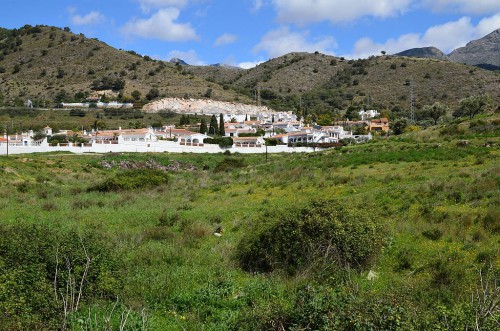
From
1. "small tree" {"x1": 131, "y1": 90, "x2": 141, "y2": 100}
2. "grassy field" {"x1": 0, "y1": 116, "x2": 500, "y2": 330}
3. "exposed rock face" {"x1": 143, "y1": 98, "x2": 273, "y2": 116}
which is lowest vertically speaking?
"grassy field" {"x1": 0, "y1": 116, "x2": 500, "y2": 330}

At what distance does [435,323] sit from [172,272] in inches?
217

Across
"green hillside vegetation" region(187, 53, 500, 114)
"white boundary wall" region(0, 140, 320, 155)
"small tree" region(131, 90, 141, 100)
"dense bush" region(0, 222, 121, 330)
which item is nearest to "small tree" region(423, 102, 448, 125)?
"green hillside vegetation" region(187, 53, 500, 114)

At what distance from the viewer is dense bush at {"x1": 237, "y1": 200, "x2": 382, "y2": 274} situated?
9531mm

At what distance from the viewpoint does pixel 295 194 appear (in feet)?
70.2

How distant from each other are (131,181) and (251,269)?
19.2 meters

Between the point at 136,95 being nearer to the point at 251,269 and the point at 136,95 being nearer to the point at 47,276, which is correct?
the point at 251,269

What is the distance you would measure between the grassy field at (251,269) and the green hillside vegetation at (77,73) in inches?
4013

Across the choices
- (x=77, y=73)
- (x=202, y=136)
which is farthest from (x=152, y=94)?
(x=202, y=136)

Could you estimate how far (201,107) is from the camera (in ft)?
389

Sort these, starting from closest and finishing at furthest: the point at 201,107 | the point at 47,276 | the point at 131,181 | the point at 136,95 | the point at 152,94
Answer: the point at 47,276, the point at 131,181, the point at 152,94, the point at 201,107, the point at 136,95

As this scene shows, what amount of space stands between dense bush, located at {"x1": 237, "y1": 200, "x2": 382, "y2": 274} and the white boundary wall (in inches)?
2105

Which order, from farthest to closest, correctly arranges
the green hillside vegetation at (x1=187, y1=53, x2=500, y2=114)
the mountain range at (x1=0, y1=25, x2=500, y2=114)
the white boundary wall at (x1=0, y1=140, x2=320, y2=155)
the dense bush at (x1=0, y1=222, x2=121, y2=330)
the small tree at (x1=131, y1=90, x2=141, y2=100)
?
the small tree at (x1=131, y1=90, x2=141, y2=100) < the mountain range at (x1=0, y1=25, x2=500, y2=114) < the green hillside vegetation at (x1=187, y1=53, x2=500, y2=114) < the white boundary wall at (x1=0, y1=140, x2=320, y2=155) < the dense bush at (x1=0, y1=222, x2=121, y2=330)

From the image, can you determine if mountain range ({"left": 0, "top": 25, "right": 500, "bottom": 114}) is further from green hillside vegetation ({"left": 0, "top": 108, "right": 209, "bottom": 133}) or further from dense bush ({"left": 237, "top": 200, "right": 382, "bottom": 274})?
dense bush ({"left": 237, "top": 200, "right": 382, "bottom": 274})

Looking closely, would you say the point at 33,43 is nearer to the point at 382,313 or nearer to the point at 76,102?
the point at 76,102
